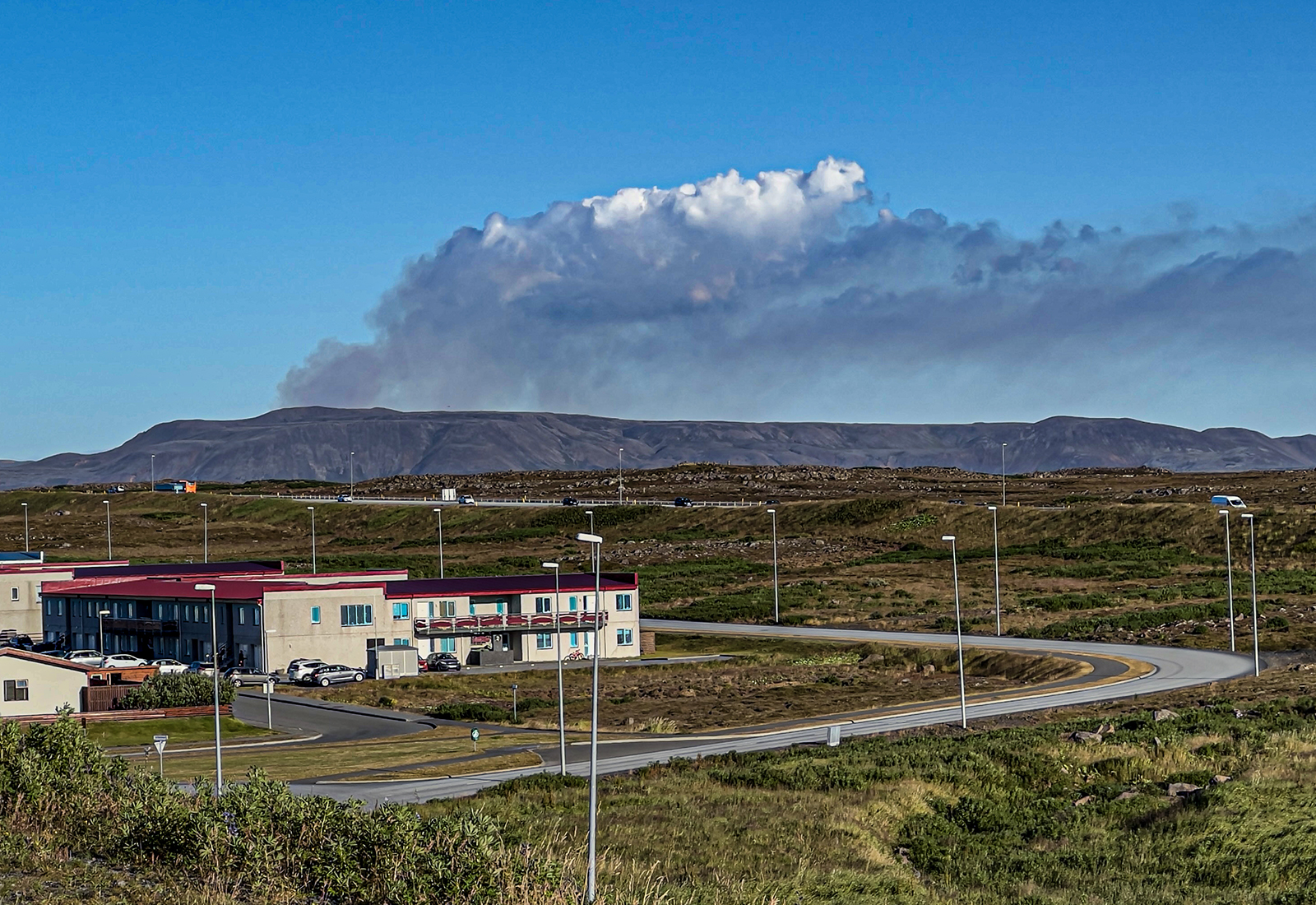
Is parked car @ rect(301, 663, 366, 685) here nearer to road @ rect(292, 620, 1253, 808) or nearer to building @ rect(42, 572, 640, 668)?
building @ rect(42, 572, 640, 668)

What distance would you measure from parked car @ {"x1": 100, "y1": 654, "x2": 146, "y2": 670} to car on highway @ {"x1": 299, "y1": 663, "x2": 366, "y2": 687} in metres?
11.2

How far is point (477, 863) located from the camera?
1795 cm

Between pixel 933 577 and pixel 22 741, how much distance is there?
105102 mm

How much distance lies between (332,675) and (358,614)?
646cm

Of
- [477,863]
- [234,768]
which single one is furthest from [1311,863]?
[234,768]

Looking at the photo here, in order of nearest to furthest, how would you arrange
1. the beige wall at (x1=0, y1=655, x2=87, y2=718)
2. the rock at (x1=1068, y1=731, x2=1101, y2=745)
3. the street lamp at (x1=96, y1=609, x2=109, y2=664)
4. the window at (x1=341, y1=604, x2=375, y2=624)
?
the rock at (x1=1068, y1=731, x2=1101, y2=745)
the beige wall at (x1=0, y1=655, x2=87, y2=718)
the window at (x1=341, y1=604, x2=375, y2=624)
the street lamp at (x1=96, y1=609, x2=109, y2=664)

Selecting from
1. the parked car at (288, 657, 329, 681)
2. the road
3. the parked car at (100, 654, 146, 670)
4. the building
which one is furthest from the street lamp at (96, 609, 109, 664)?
the road

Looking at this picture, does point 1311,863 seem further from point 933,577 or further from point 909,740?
point 933,577

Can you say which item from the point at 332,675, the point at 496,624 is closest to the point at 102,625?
the point at 332,675

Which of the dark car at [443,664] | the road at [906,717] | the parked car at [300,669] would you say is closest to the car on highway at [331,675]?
the parked car at [300,669]

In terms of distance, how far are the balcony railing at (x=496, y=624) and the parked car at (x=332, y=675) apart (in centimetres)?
782

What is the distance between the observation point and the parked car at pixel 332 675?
Answer: 7931cm

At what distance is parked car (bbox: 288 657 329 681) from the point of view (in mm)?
79375

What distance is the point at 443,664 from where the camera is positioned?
85500 mm
